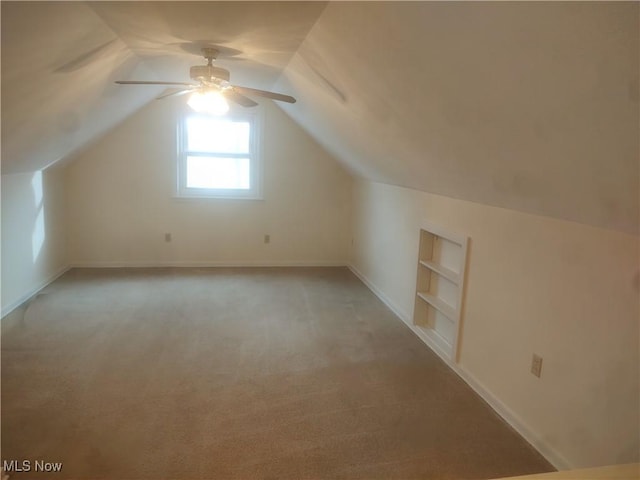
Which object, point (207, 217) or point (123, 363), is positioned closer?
point (123, 363)

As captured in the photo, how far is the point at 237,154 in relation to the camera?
5699 millimetres

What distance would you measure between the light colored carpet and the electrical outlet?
40cm

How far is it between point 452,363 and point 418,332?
611mm

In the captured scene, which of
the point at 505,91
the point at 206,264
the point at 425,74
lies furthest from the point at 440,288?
the point at 206,264

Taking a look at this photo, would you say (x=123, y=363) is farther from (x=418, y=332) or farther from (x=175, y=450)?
(x=418, y=332)

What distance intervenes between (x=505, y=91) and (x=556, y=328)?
133 centimetres

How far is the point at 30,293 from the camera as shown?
4281 millimetres

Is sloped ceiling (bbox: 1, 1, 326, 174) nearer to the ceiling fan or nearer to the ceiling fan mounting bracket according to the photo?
the ceiling fan mounting bracket

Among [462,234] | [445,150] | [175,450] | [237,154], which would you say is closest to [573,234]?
[445,150]

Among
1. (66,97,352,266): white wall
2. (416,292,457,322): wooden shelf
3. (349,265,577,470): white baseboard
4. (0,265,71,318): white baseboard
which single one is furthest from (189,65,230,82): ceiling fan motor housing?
(66,97,352,266): white wall

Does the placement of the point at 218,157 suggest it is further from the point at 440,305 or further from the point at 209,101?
the point at 440,305

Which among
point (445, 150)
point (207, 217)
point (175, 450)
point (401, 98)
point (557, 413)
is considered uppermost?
point (401, 98)

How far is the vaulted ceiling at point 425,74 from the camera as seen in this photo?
1210 millimetres

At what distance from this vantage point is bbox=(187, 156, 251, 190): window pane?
566 centimetres
